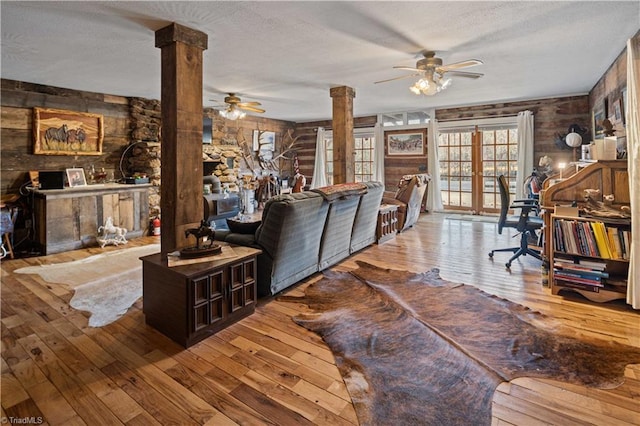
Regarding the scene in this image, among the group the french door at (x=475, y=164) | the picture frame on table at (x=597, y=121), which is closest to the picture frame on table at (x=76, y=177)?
the french door at (x=475, y=164)

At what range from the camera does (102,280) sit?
3650mm

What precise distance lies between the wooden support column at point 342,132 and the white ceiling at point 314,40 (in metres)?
0.20

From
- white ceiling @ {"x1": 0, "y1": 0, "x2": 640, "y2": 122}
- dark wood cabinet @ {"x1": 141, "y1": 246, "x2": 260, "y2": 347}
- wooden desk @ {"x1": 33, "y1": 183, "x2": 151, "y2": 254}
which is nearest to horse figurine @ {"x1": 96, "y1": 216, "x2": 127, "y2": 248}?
wooden desk @ {"x1": 33, "y1": 183, "x2": 151, "y2": 254}

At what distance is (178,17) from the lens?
2.82 meters

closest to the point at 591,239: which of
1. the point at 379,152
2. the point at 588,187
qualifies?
the point at 588,187

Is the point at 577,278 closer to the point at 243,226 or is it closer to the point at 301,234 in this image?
the point at 301,234

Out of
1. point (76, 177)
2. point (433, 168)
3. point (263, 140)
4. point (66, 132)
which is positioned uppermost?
point (263, 140)

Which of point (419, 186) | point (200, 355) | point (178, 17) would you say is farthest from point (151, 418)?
point (419, 186)

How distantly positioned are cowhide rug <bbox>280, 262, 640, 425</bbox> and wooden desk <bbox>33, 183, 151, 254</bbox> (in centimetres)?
366

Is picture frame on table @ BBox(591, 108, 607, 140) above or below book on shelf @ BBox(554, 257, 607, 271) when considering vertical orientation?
above

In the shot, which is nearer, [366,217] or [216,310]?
[216,310]

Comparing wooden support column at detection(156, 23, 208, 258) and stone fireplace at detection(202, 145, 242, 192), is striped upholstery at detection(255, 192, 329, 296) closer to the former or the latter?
wooden support column at detection(156, 23, 208, 258)

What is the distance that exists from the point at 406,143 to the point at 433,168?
3.11 feet

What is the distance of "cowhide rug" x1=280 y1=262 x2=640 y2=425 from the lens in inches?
70.6
